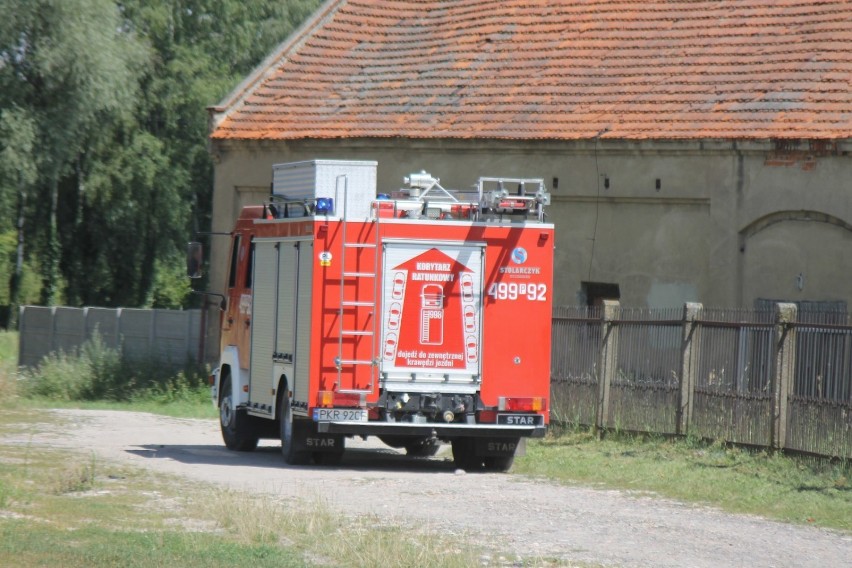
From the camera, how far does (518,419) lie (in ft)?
50.5

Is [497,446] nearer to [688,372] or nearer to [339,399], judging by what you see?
[339,399]

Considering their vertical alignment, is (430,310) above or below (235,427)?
above

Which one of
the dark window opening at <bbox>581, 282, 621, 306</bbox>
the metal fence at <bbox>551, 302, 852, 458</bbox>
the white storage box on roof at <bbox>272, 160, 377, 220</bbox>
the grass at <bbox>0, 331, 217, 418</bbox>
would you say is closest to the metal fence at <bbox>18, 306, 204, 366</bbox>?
the grass at <bbox>0, 331, 217, 418</bbox>

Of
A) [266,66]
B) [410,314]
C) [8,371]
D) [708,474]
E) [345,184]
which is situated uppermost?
[266,66]

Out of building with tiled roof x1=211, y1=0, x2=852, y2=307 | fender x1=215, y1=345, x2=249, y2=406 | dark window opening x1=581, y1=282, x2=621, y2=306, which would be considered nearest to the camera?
fender x1=215, y1=345, x2=249, y2=406

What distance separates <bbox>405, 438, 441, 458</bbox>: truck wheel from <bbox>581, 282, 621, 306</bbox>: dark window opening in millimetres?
5789

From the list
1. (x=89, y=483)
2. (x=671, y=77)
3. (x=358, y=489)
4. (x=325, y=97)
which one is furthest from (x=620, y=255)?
(x=89, y=483)

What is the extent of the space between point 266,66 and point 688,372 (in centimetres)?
1375

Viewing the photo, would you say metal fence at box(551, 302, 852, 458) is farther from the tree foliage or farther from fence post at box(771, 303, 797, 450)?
the tree foliage

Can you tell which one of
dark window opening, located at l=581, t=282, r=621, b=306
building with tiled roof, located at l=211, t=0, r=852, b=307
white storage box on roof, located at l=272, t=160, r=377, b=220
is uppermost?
building with tiled roof, located at l=211, t=0, r=852, b=307

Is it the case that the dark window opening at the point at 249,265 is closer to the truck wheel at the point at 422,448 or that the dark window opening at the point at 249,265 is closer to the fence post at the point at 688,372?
the truck wheel at the point at 422,448

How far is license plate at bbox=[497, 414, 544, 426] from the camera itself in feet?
50.4

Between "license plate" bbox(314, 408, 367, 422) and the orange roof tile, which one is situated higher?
the orange roof tile

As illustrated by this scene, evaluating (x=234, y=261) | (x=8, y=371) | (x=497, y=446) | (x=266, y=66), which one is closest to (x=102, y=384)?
(x=8, y=371)
